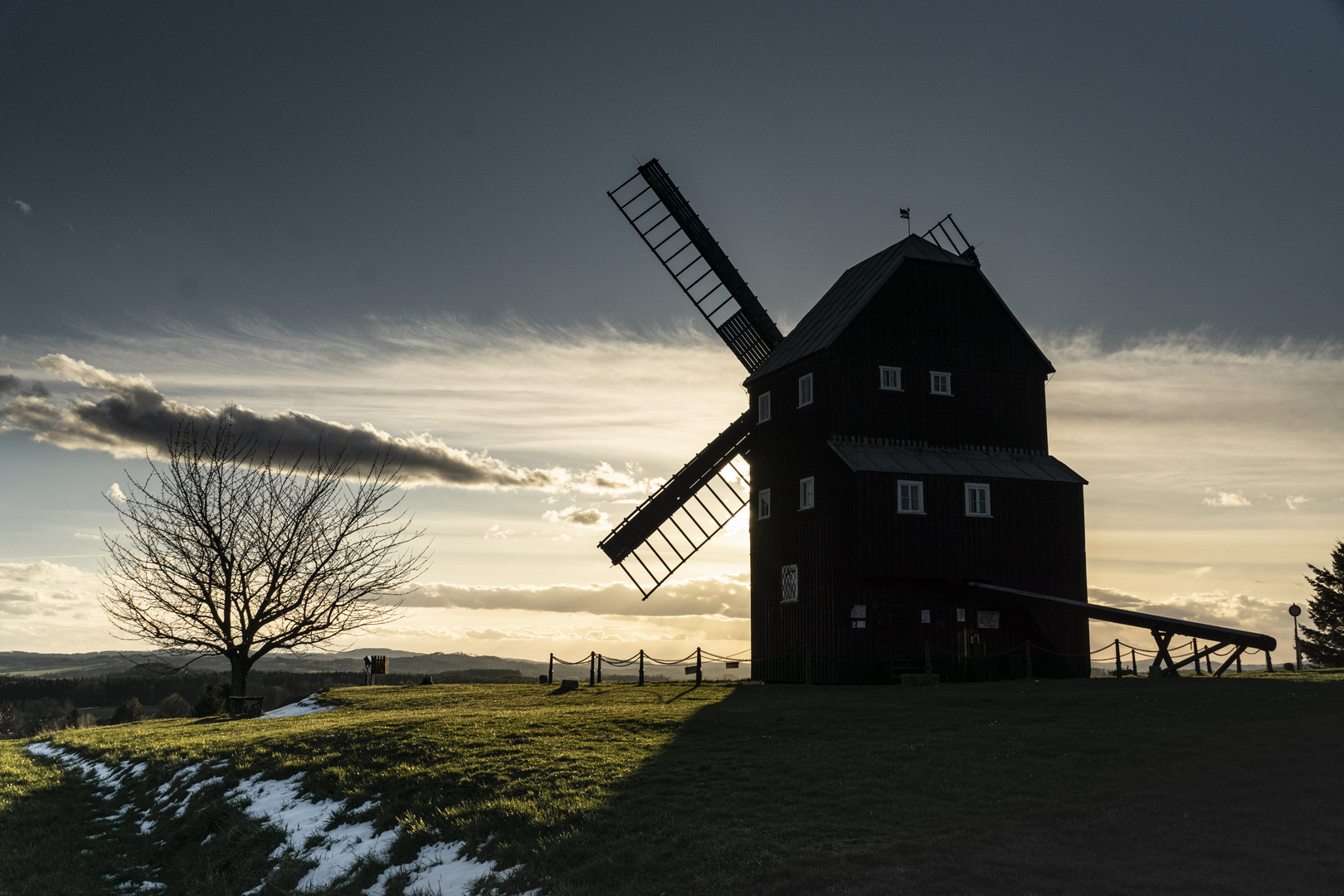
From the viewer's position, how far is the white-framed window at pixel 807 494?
36312 millimetres

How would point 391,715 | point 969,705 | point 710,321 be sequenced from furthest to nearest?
point 710,321 < point 391,715 < point 969,705

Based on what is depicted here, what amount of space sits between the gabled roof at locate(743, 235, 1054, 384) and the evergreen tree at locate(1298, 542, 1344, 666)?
3804cm

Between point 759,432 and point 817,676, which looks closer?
point 817,676

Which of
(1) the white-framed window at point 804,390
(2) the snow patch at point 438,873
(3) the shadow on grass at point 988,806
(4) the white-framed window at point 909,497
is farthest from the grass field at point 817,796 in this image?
(1) the white-framed window at point 804,390

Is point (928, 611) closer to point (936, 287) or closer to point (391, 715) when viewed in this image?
point (936, 287)

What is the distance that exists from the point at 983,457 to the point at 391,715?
927 inches

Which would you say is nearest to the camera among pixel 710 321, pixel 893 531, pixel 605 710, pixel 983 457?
pixel 605 710

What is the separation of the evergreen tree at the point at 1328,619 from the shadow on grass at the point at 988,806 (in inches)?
1967

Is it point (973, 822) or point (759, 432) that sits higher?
point (759, 432)

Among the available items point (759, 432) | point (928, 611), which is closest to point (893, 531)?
point (928, 611)

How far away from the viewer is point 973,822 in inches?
494

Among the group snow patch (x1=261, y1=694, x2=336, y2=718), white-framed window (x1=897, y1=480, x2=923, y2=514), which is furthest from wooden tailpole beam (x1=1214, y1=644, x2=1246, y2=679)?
snow patch (x1=261, y1=694, x2=336, y2=718)

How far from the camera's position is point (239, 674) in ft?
118

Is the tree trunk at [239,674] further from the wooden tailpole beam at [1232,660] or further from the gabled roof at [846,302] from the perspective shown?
the wooden tailpole beam at [1232,660]
